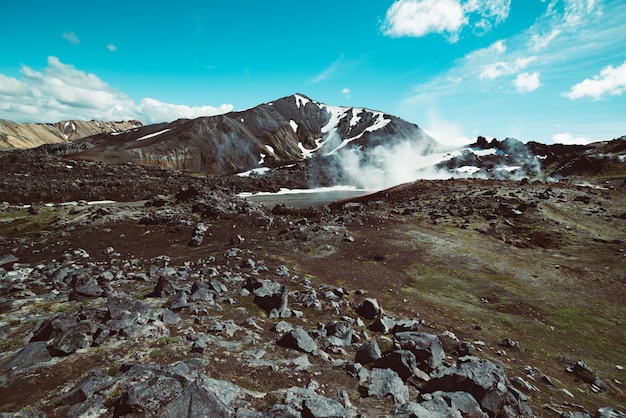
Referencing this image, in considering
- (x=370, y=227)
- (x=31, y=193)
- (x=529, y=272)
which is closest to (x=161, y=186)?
(x=31, y=193)

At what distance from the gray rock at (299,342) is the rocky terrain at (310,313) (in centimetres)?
7

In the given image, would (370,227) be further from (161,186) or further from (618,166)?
(618,166)

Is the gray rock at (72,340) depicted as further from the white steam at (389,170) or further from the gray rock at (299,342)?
the white steam at (389,170)

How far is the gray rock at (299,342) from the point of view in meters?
13.4

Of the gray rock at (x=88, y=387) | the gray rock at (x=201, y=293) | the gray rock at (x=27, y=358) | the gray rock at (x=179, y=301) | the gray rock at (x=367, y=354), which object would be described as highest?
the gray rock at (x=88, y=387)

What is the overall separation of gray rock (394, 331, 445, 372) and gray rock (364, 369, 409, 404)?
7.30ft

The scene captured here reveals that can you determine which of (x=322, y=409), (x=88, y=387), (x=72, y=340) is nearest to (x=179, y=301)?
(x=72, y=340)

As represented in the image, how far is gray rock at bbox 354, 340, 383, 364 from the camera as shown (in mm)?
13141

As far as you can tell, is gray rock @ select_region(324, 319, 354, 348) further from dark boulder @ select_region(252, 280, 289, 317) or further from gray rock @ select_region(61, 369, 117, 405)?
gray rock @ select_region(61, 369, 117, 405)

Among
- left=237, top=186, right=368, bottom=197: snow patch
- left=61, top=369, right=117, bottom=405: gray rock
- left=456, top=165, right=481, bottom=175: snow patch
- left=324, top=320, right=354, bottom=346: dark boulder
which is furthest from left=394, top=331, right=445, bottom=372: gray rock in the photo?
left=456, top=165, right=481, bottom=175: snow patch

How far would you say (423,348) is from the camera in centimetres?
1368

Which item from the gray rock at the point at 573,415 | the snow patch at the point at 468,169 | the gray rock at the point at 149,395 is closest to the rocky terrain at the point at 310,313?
the gray rock at the point at 149,395

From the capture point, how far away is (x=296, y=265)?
98.6ft

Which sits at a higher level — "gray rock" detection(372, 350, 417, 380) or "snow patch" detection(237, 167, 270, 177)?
"gray rock" detection(372, 350, 417, 380)
